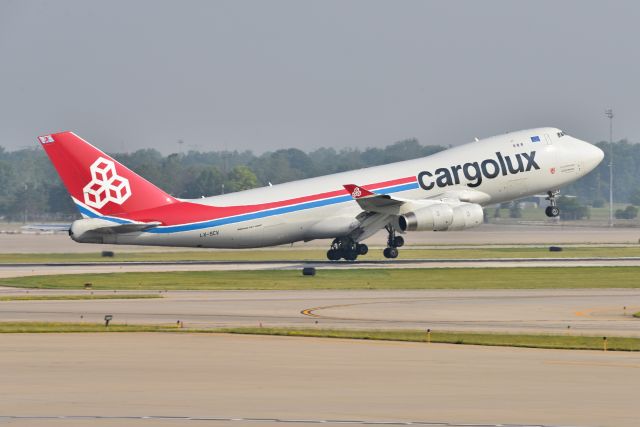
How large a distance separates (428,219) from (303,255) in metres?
18.8

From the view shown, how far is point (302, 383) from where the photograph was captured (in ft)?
90.3

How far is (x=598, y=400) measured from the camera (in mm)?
25031

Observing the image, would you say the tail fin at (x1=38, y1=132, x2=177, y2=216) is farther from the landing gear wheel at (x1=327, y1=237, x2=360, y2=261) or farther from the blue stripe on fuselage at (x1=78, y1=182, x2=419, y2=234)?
the landing gear wheel at (x1=327, y1=237, x2=360, y2=261)

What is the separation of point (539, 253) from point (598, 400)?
69098mm

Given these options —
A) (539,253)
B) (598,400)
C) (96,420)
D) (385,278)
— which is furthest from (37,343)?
(539,253)

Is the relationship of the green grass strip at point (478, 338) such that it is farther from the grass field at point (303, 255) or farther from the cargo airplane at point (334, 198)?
the grass field at point (303, 255)

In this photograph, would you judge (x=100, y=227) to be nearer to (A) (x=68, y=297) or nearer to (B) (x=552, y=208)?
(A) (x=68, y=297)

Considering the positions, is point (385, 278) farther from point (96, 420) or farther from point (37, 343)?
point (96, 420)

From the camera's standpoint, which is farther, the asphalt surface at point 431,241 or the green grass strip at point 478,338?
the asphalt surface at point 431,241

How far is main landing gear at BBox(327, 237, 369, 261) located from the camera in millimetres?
80875

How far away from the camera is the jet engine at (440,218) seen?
251 ft

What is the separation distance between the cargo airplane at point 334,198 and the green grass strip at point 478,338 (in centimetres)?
3510

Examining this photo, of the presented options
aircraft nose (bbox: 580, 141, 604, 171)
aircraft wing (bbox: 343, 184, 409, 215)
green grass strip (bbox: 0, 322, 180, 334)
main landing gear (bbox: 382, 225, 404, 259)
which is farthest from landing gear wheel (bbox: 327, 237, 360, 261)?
green grass strip (bbox: 0, 322, 180, 334)

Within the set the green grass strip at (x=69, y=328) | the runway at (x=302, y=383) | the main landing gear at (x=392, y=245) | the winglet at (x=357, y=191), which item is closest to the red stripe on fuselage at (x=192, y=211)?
the winglet at (x=357, y=191)
